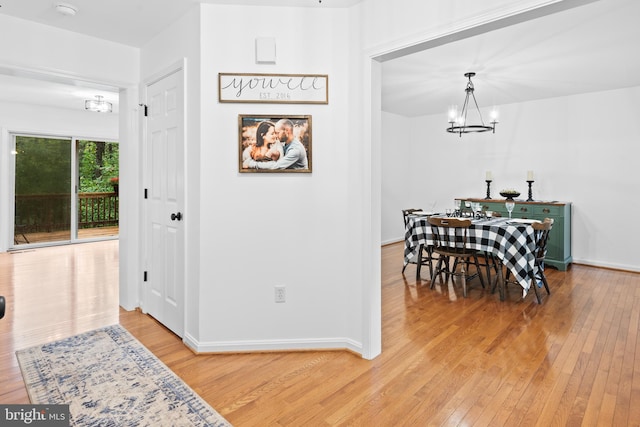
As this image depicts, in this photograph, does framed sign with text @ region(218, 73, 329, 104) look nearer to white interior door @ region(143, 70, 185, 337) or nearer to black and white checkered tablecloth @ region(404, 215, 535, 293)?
white interior door @ region(143, 70, 185, 337)

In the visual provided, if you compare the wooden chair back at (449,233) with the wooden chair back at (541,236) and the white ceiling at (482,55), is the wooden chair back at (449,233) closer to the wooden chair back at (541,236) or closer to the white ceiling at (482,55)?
the wooden chair back at (541,236)

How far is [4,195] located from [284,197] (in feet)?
20.4

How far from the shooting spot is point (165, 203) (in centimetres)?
310

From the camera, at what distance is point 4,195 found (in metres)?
6.21

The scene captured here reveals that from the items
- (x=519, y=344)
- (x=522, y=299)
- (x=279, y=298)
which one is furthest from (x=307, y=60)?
(x=522, y=299)

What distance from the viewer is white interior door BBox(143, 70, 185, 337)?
9.39 ft

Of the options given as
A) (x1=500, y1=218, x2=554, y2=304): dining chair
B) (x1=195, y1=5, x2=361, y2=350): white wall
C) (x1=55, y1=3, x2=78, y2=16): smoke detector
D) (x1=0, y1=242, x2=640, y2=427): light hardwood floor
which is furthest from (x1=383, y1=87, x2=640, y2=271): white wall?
(x1=55, y1=3, x2=78, y2=16): smoke detector

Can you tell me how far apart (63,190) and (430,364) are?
740cm

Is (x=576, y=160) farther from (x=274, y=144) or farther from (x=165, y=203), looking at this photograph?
(x=165, y=203)

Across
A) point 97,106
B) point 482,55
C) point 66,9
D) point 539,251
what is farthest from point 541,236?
point 97,106

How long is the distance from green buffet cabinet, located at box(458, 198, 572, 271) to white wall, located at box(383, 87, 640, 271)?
0.37 meters

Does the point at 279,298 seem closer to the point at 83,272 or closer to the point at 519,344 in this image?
the point at 519,344

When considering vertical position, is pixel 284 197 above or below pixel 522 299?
above

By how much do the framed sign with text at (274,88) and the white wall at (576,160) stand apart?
451 centimetres
